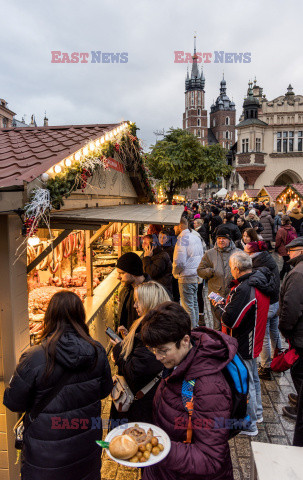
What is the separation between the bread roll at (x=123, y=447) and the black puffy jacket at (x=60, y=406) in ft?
1.64

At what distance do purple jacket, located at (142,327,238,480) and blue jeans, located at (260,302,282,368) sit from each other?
11.0ft

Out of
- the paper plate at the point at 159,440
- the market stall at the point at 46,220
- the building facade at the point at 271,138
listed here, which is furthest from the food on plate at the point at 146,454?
the building facade at the point at 271,138

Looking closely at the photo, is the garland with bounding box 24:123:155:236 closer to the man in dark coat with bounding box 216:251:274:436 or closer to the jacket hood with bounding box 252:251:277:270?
the man in dark coat with bounding box 216:251:274:436

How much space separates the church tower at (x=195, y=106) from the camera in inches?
3750

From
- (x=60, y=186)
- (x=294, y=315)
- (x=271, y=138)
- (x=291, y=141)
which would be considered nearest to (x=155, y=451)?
(x=60, y=186)

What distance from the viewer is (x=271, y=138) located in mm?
43719

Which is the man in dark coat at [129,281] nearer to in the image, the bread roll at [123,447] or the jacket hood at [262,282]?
the jacket hood at [262,282]

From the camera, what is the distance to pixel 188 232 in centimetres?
628

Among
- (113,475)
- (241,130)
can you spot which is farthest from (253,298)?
(241,130)

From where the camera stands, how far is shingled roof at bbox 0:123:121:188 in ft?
9.14

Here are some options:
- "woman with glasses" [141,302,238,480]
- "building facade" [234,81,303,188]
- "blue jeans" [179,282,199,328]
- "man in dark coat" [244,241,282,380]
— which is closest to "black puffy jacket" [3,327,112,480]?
"woman with glasses" [141,302,238,480]

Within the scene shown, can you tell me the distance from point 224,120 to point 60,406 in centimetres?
10939

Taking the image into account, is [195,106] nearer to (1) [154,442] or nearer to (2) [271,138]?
(2) [271,138]

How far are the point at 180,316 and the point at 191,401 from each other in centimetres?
42
